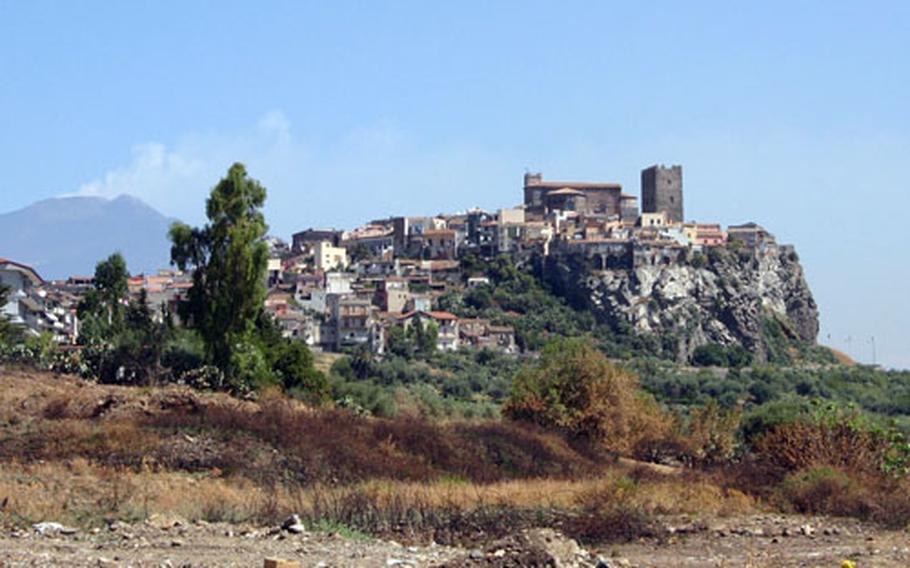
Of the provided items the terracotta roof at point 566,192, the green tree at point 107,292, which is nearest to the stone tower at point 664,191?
the terracotta roof at point 566,192

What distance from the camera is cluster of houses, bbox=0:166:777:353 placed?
337ft

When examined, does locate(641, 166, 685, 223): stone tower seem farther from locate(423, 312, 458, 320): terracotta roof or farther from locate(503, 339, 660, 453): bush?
locate(503, 339, 660, 453): bush

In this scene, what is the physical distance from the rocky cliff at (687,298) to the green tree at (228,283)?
7668 cm

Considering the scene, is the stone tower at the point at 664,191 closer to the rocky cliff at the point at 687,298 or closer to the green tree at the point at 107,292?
the rocky cliff at the point at 687,298

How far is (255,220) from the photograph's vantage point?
40.9m

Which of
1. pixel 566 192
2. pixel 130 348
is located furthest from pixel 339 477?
pixel 566 192

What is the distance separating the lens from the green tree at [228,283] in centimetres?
3838

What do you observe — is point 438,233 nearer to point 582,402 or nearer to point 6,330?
point 6,330

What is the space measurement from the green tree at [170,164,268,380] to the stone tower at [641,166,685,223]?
12242 cm

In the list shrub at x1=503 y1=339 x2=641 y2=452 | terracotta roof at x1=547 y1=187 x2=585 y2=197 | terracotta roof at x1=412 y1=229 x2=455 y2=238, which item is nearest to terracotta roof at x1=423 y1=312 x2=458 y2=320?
terracotta roof at x1=412 y1=229 x2=455 y2=238

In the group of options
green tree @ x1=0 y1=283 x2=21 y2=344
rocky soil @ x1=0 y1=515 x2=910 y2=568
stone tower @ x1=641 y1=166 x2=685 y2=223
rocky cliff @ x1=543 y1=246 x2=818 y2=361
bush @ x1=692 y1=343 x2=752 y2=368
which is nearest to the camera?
rocky soil @ x1=0 y1=515 x2=910 y2=568

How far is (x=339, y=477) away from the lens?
2148 cm

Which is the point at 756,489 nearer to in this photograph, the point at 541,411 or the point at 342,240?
the point at 541,411

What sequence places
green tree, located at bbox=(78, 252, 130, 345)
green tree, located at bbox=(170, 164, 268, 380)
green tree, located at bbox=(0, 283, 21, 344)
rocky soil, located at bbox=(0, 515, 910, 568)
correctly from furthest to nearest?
1. green tree, located at bbox=(78, 252, 130, 345)
2. green tree, located at bbox=(0, 283, 21, 344)
3. green tree, located at bbox=(170, 164, 268, 380)
4. rocky soil, located at bbox=(0, 515, 910, 568)
